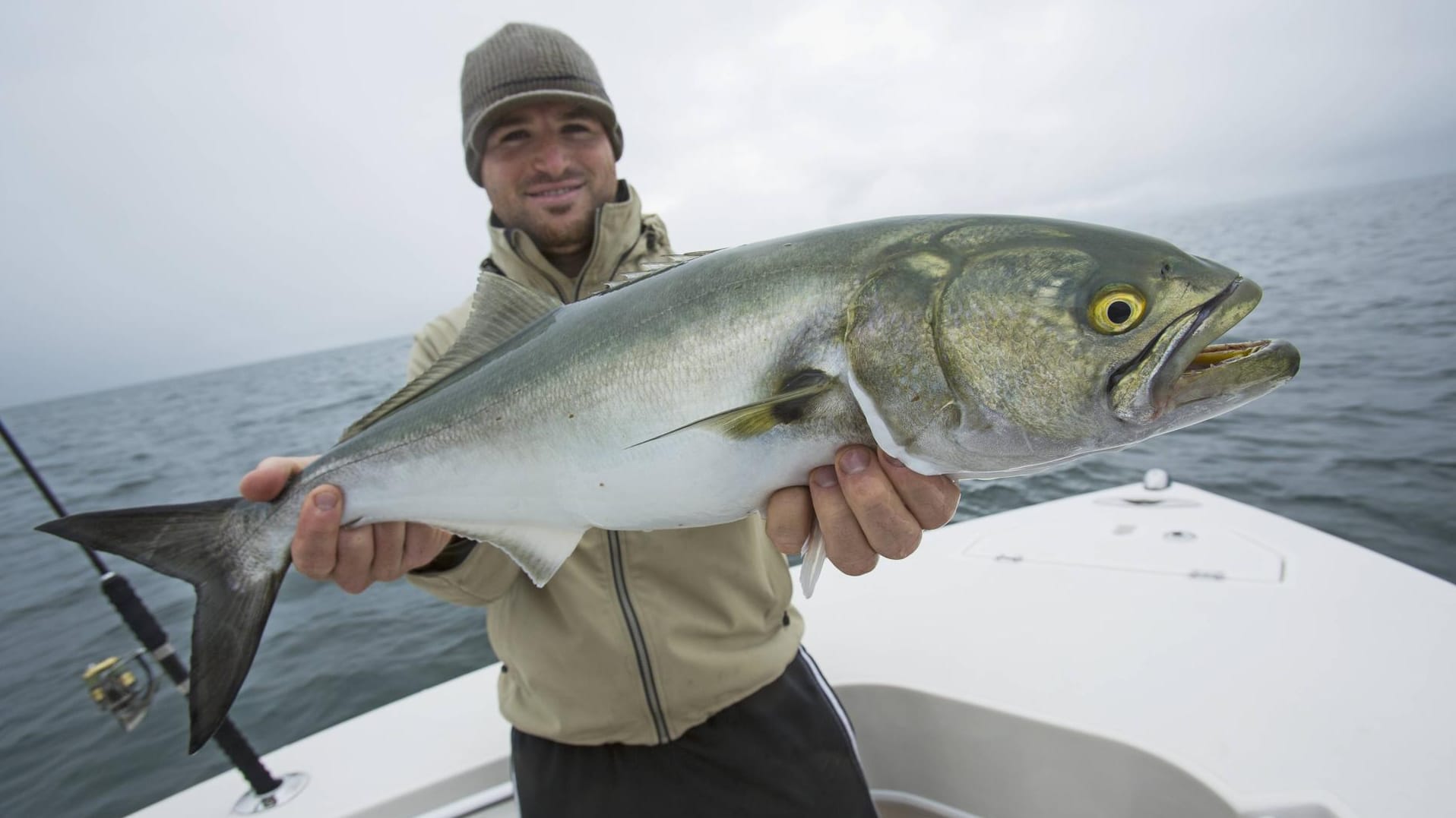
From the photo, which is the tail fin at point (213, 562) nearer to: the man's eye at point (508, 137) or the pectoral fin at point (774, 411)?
the pectoral fin at point (774, 411)

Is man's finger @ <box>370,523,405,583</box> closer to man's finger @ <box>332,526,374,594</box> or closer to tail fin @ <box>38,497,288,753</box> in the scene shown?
man's finger @ <box>332,526,374,594</box>

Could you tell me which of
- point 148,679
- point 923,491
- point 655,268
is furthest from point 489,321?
point 148,679

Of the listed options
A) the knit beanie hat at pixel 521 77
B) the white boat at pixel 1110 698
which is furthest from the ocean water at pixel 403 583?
the knit beanie hat at pixel 521 77

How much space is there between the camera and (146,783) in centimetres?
532

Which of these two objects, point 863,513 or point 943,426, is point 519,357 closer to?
point 863,513

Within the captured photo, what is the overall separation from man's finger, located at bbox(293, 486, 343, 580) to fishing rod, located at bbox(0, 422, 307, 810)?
4.60ft

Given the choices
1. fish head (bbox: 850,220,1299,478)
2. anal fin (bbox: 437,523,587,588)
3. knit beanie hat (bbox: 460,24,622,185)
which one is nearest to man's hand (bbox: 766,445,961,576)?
fish head (bbox: 850,220,1299,478)

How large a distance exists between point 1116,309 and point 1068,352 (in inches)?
5.7

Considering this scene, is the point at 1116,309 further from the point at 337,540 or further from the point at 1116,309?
the point at 337,540

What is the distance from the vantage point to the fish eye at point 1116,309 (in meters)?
1.47

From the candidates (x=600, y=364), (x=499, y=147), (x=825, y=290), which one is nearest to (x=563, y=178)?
(x=499, y=147)

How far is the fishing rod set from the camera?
9.84ft

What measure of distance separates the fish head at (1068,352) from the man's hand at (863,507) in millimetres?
122

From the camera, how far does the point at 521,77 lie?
10.1ft
